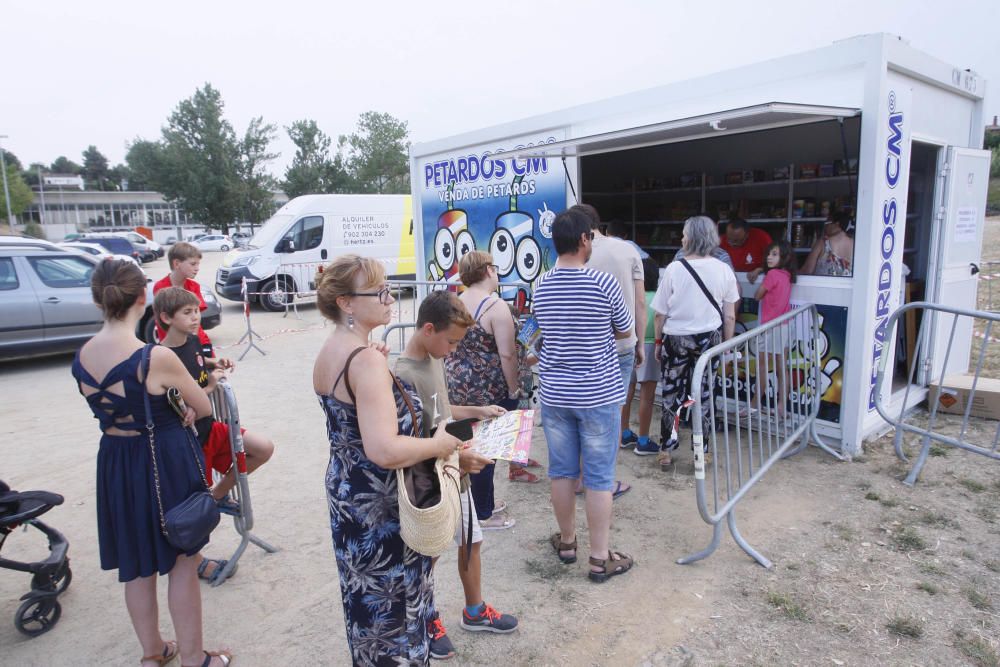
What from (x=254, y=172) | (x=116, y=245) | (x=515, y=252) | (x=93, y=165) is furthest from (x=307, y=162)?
(x=93, y=165)

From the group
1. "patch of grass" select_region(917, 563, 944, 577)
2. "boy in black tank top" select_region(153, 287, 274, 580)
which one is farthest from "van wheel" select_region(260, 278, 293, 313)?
"patch of grass" select_region(917, 563, 944, 577)

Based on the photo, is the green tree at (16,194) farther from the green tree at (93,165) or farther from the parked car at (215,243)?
the green tree at (93,165)

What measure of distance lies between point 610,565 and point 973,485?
2.82 meters

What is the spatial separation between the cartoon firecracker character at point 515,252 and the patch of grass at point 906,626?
4.59 metres

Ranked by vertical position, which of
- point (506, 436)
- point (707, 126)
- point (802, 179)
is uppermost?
point (707, 126)

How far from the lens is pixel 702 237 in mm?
4328

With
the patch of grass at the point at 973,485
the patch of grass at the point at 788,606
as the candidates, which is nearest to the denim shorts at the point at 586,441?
the patch of grass at the point at 788,606

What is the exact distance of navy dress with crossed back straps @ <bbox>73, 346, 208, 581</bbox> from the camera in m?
2.40

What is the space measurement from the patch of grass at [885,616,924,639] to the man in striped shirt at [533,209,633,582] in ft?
4.20

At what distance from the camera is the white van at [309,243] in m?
13.8

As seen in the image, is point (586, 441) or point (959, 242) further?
point (959, 242)

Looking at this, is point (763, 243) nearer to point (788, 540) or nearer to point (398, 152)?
point (788, 540)

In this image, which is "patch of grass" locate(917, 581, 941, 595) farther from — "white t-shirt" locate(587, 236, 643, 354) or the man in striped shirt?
"white t-shirt" locate(587, 236, 643, 354)

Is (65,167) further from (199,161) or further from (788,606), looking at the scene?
(788,606)
